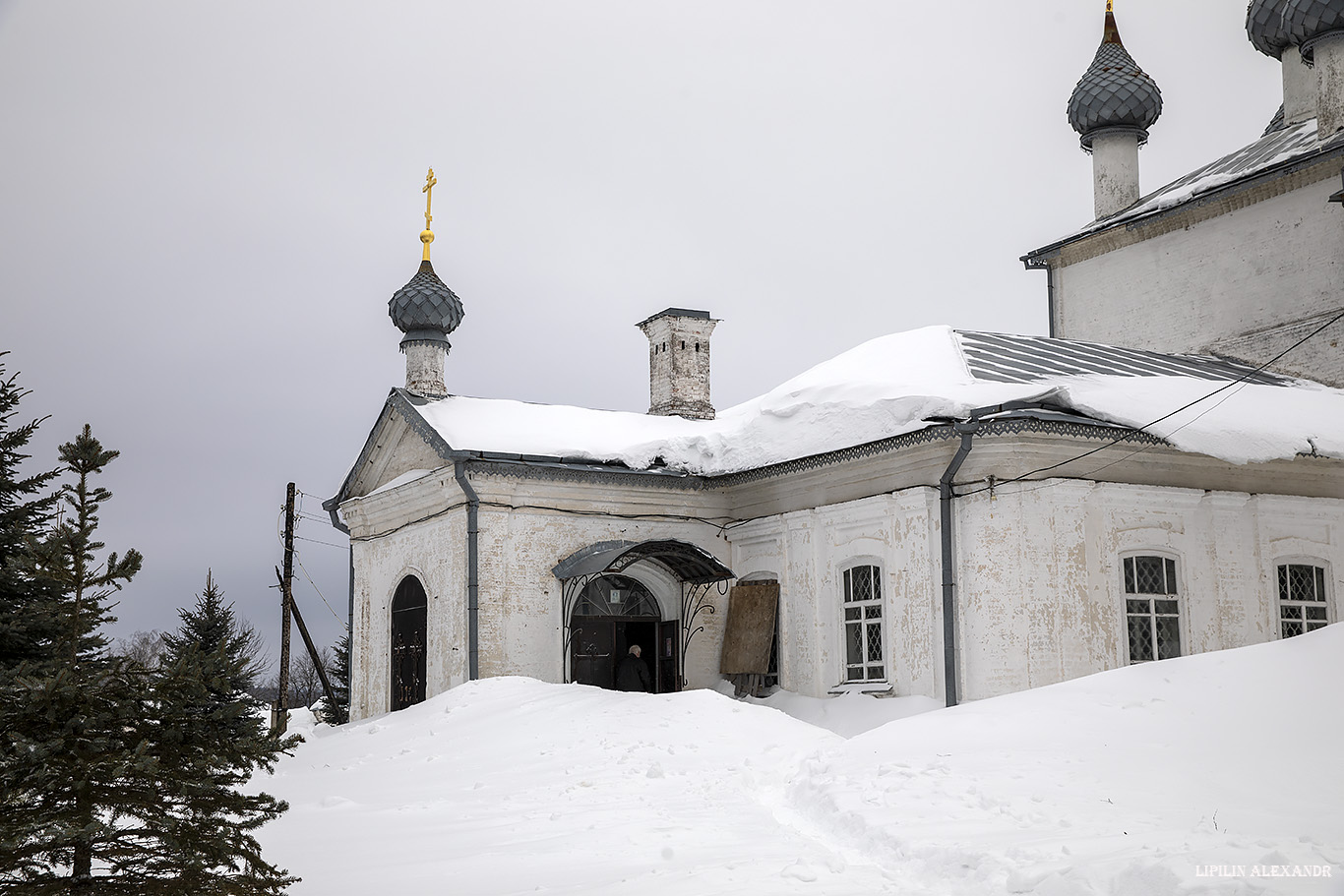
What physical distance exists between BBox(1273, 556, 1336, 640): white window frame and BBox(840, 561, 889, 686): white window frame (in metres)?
4.39

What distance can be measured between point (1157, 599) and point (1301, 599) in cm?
Result: 219

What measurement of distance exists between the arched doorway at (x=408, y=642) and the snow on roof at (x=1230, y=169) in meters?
12.1

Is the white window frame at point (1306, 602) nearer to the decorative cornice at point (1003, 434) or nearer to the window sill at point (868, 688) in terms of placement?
the decorative cornice at point (1003, 434)

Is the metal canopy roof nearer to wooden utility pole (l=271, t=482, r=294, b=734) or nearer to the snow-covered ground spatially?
the snow-covered ground

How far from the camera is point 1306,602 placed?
46.0ft

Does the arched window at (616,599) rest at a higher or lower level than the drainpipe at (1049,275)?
lower

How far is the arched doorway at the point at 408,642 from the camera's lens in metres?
16.1

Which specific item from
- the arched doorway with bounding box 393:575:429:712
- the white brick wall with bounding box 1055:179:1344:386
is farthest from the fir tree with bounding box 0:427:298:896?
the white brick wall with bounding box 1055:179:1344:386

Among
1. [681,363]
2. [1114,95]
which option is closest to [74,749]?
[681,363]

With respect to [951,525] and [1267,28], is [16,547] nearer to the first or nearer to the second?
[951,525]

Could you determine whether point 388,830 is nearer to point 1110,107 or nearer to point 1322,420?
point 1322,420

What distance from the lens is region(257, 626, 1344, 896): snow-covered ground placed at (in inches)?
A: 231

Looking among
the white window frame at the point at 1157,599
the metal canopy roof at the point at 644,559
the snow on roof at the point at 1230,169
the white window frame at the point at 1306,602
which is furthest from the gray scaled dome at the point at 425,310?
the white window frame at the point at 1306,602

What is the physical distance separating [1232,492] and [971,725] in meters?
6.41
